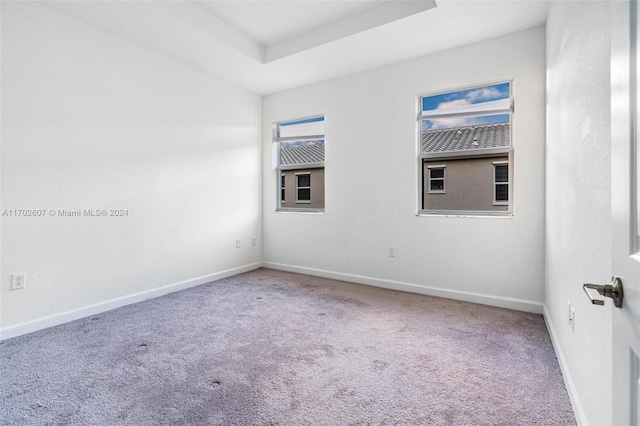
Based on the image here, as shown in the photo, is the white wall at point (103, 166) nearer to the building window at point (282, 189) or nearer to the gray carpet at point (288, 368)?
the gray carpet at point (288, 368)

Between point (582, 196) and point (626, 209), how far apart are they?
983mm

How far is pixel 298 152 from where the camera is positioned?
457 cm

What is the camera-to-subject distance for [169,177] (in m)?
3.54

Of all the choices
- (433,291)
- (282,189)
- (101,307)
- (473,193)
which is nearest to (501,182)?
(473,193)

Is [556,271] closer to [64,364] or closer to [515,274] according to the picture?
[515,274]

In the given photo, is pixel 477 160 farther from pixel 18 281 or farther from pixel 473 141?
pixel 18 281

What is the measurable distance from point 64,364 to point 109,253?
4.07 feet

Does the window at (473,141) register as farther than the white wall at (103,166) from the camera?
Yes

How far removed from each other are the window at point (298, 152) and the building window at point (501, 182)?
7.16 feet

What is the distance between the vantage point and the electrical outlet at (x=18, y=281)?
2430mm

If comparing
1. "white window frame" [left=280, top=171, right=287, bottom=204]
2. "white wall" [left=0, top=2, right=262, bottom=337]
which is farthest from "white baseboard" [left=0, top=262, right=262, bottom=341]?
"white window frame" [left=280, top=171, right=287, bottom=204]

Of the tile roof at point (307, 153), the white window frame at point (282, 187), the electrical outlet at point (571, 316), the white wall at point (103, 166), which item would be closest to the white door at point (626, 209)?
the electrical outlet at point (571, 316)

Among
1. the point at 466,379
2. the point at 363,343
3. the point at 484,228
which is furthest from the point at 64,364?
the point at 484,228

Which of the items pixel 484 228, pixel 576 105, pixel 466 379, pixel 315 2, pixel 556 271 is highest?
pixel 315 2
